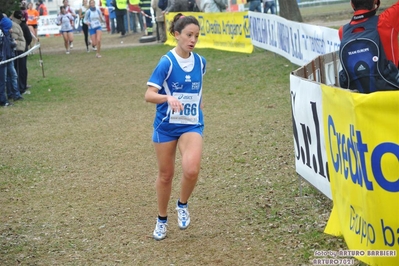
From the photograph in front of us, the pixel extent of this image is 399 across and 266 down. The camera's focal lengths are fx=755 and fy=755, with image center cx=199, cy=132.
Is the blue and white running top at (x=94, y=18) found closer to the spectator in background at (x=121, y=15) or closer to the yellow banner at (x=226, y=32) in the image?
the yellow banner at (x=226, y=32)

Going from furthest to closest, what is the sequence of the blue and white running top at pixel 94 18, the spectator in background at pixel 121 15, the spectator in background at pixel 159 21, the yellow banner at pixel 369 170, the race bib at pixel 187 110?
the spectator in background at pixel 121 15, the spectator in background at pixel 159 21, the blue and white running top at pixel 94 18, the race bib at pixel 187 110, the yellow banner at pixel 369 170

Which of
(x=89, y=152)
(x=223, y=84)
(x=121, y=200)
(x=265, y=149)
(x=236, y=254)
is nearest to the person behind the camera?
(x=236, y=254)

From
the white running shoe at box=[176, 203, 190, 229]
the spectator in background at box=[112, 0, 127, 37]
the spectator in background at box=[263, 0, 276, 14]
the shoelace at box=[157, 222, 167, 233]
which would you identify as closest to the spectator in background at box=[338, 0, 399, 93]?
the white running shoe at box=[176, 203, 190, 229]

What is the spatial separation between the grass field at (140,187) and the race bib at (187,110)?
3.64 feet

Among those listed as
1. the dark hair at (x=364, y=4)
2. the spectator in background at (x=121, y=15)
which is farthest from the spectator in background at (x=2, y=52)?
the spectator in background at (x=121, y=15)

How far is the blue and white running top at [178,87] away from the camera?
6.52 m

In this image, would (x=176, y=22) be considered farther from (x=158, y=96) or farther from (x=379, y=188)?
(x=379, y=188)

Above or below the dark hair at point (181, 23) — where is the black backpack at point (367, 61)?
below

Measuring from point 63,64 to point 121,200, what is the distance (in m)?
18.9

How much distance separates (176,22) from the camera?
22.0ft

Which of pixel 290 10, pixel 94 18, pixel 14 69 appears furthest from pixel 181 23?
pixel 94 18

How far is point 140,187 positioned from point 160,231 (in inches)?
90.5

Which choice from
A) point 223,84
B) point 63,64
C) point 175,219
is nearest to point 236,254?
point 175,219

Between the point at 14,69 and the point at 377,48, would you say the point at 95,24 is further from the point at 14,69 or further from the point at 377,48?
the point at 377,48
